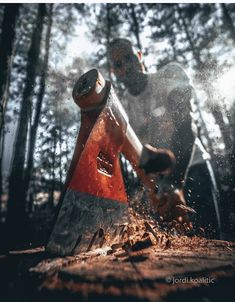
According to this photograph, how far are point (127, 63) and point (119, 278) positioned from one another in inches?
138

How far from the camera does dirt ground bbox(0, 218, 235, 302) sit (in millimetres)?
1047

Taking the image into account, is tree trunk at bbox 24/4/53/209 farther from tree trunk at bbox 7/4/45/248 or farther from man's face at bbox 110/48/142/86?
man's face at bbox 110/48/142/86

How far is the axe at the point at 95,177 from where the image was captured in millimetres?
1711

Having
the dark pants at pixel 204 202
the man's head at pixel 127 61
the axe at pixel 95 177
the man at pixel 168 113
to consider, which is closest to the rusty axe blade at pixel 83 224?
the axe at pixel 95 177

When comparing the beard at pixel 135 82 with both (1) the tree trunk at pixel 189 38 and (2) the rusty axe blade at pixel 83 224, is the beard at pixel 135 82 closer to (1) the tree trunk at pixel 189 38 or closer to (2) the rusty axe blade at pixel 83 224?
(2) the rusty axe blade at pixel 83 224

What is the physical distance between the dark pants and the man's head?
1.80 meters

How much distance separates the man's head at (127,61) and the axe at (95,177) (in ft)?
6.63

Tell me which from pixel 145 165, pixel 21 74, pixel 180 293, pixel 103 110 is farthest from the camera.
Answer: pixel 21 74

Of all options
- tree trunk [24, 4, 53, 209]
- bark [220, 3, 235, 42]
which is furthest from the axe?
bark [220, 3, 235, 42]

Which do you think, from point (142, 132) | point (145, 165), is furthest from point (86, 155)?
point (142, 132)

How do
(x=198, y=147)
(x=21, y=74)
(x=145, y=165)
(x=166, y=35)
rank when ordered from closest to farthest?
(x=145, y=165), (x=198, y=147), (x=21, y=74), (x=166, y=35)

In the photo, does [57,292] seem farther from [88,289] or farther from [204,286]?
[204,286]

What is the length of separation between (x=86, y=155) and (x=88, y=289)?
0.98m

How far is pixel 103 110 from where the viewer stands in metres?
2.00
